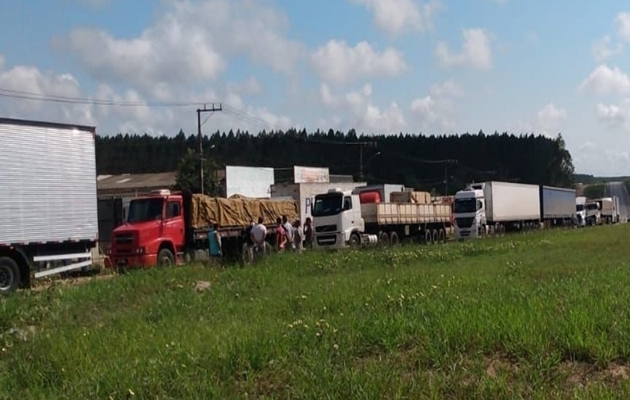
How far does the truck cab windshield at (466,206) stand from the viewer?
4912 centimetres

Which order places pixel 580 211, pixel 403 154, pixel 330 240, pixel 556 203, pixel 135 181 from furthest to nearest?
pixel 403 154, pixel 135 181, pixel 580 211, pixel 556 203, pixel 330 240

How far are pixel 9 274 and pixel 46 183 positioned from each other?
3.16 metres

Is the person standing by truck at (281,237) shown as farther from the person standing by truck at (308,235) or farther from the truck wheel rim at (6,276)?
the truck wheel rim at (6,276)

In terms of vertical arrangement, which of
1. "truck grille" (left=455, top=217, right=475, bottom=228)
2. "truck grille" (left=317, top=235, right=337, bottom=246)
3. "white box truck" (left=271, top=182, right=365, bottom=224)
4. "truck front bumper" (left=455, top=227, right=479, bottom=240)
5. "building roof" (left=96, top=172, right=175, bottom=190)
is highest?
"building roof" (left=96, top=172, right=175, bottom=190)

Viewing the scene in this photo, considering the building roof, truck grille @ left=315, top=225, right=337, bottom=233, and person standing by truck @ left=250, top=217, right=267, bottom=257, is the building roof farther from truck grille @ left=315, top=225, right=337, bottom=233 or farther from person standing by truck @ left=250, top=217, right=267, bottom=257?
person standing by truck @ left=250, top=217, right=267, bottom=257

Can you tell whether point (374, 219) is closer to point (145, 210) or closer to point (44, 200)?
point (145, 210)

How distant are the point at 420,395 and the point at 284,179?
8994 centimetres

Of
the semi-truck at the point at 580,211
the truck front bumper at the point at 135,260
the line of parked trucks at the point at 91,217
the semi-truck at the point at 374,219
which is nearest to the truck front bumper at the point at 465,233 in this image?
the semi-truck at the point at 374,219

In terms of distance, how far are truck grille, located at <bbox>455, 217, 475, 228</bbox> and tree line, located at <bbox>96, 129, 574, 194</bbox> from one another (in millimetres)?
60112

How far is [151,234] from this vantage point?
2608cm

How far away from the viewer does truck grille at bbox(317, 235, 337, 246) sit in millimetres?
35062

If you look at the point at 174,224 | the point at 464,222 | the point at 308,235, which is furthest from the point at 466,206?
the point at 174,224

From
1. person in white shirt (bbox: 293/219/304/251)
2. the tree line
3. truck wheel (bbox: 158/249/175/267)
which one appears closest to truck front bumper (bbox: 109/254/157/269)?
truck wheel (bbox: 158/249/175/267)

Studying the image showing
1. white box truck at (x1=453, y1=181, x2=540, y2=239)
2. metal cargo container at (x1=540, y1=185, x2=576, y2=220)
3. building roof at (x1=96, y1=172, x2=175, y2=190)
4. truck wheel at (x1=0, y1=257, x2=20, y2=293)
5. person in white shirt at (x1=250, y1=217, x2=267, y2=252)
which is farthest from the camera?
building roof at (x1=96, y1=172, x2=175, y2=190)
